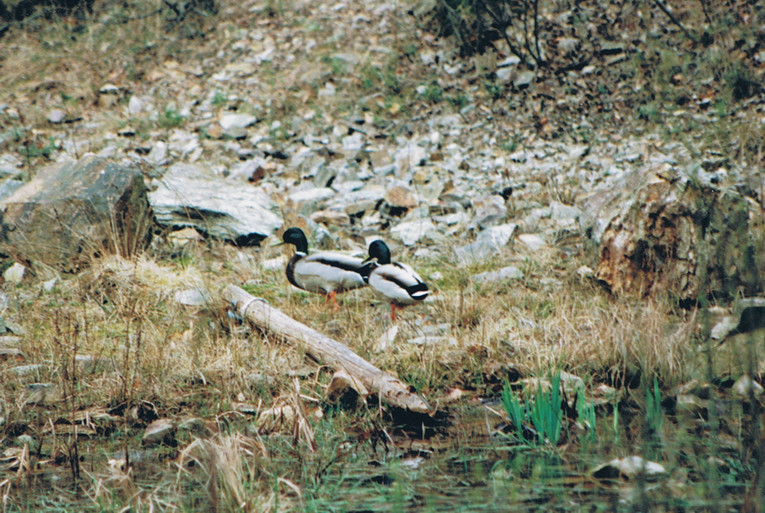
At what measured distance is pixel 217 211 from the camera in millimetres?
6465

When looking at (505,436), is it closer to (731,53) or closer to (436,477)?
(436,477)

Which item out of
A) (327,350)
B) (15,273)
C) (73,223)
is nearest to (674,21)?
(73,223)

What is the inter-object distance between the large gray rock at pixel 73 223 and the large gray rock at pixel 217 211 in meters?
0.53

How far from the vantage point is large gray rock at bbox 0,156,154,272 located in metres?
5.66

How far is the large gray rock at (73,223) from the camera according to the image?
566 cm

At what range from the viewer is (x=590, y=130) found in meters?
8.74

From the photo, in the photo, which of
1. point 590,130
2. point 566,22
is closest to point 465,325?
point 590,130

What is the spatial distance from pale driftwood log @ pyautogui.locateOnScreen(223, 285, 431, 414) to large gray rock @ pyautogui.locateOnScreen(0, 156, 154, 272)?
1.73 meters

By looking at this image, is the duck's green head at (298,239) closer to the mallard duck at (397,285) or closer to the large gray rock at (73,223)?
the mallard duck at (397,285)

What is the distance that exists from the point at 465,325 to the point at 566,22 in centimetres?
701

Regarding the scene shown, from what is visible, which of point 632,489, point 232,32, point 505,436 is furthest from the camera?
point 232,32

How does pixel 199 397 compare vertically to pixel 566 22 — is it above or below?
below

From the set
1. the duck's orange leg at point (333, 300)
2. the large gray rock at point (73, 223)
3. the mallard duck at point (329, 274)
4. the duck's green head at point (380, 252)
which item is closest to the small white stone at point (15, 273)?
the large gray rock at point (73, 223)

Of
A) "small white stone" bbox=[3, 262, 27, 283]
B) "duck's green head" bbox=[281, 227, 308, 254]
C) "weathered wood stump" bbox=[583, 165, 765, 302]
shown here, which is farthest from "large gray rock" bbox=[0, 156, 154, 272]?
"weathered wood stump" bbox=[583, 165, 765, 302]
